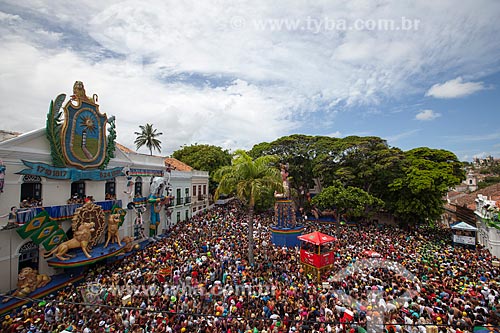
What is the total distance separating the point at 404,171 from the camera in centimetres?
2758

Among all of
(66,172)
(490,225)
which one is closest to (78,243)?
(66,172)

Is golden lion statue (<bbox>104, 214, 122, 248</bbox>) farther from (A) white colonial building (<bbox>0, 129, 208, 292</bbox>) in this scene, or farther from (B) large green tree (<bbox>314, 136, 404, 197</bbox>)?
(B) large green tree (<bbox>314, 136, 404, 197</bbox>)

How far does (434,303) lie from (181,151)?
130 ft

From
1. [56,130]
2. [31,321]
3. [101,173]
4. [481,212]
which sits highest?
[56,130]

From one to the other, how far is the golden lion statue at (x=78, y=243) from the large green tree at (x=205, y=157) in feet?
69.5

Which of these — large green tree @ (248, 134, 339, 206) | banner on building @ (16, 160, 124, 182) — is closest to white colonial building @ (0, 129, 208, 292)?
banner on building @ (16, 160, 124, 182)

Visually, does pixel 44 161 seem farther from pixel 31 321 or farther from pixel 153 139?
pixel 153 139

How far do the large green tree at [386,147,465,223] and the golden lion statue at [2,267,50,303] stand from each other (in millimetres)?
29001

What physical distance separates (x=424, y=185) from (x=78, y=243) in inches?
1092

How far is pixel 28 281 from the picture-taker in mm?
13352

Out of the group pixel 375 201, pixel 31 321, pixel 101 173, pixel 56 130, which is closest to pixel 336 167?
pixel 375 201

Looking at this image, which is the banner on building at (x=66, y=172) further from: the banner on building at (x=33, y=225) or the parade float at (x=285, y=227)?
the parade float at (x=285, y=227)

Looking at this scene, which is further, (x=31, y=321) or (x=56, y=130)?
(x=56, y=130)

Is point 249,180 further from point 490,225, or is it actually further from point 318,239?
point 490,225
